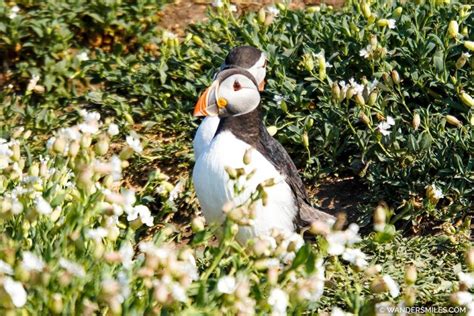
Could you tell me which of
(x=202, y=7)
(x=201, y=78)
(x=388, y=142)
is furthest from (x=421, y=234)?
(x=202, y=7)

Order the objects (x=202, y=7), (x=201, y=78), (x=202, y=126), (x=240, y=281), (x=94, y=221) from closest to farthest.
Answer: (x=240, y=281), (x=94, y=221), (x=202, y=126), (x=201, y=78), (x=202, y=7)

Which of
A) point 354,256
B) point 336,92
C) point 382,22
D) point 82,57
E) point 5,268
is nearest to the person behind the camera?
point 5,268

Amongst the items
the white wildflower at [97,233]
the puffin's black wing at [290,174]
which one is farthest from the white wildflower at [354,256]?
the puffin's black wing at [290,174]

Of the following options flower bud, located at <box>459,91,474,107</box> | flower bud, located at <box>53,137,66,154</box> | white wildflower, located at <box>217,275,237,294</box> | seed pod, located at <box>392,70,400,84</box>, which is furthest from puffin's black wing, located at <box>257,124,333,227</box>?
white wildflower, located at <box>217,275,237,294</box>

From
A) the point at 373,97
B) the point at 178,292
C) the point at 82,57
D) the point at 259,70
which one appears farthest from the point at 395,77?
the point at 178,292

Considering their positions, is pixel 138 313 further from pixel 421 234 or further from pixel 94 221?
pixel 421 234

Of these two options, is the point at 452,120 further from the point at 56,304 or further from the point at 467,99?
the point at 56,304

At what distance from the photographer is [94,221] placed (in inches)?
153

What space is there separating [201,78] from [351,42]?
2.86 ft

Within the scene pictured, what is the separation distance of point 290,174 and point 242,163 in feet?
1.14

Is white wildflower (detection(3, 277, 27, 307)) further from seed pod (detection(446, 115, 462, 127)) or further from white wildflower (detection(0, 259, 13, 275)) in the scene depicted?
seed pod (detection(446, 115, 462, 127))

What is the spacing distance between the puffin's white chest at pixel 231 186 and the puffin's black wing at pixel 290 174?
6 cm

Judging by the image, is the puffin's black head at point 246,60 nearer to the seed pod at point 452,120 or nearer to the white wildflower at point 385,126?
the white wildflower at point 385,126

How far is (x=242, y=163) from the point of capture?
423 centimetres
